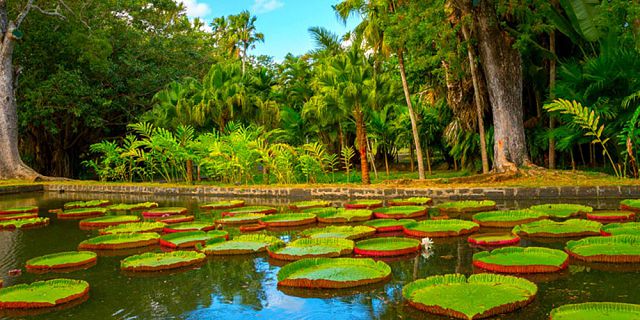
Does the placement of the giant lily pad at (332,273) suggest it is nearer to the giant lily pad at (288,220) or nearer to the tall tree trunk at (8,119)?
the giant lily pad at (288,220)

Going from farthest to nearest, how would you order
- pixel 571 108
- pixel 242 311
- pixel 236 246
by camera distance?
pixel 571 108 < pixel 236 246 < pixel 242 311

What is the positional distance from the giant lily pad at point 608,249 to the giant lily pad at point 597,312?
1.73 m

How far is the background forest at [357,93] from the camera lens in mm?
12547

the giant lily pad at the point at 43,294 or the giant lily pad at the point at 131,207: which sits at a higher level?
the giant lily pad at the point at 131,207

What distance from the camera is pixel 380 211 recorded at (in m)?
8.62

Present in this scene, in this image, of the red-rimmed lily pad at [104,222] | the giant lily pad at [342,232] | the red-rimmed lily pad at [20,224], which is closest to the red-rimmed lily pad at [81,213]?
the red-rimmed lily pad at [20,224]

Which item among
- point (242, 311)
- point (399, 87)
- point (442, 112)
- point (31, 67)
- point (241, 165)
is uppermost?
point (31, 67)

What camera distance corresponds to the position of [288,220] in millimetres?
8148

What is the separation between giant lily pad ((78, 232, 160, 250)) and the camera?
22.5 feet

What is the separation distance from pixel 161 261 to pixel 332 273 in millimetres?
1945

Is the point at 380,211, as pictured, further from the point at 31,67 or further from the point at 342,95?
the point at 31,67

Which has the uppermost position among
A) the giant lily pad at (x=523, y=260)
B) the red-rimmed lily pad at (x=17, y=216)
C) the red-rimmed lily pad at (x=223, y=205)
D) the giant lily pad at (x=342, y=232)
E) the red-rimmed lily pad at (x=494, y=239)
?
the red-rimmed lily pad at (x=17, y=216)

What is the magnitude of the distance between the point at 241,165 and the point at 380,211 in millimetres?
6570

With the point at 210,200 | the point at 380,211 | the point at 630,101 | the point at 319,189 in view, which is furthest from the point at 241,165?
the point at 630,101
